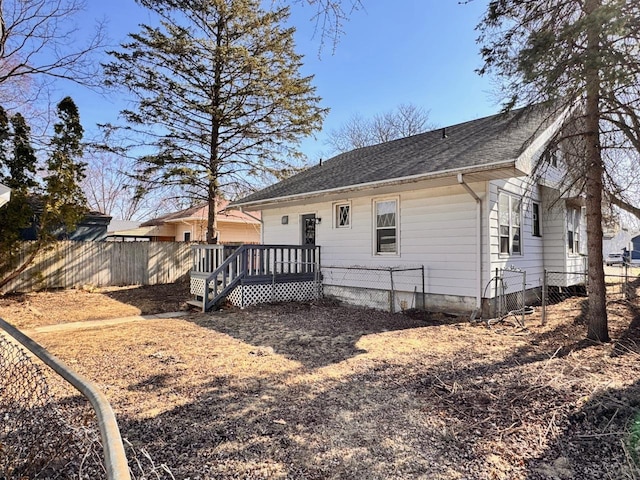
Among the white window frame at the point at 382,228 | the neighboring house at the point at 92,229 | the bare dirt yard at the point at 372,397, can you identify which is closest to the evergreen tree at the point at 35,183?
the bare dirt yard at the point at 372,397

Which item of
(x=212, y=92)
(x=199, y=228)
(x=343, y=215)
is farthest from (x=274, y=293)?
(x=199, y=228)

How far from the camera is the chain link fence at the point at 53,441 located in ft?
8.13

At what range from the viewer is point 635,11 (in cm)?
464

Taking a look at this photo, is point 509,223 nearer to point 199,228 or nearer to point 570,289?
point 570,289

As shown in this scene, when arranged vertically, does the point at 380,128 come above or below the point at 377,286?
above

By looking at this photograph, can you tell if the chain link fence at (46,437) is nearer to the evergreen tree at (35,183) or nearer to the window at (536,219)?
the evergreen tree at (35,183)

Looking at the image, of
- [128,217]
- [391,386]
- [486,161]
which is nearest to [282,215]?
[486,161]

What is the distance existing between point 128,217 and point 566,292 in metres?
35.5

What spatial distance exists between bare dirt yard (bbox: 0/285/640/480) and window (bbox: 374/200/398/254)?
8.72 ft

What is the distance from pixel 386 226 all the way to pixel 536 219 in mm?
4390

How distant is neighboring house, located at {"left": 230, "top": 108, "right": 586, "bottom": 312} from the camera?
7.49m

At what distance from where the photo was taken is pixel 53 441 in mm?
2777

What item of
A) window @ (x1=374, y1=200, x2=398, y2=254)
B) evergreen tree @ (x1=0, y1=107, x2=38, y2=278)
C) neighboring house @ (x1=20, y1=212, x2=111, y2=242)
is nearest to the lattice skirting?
window @ (x1=374, y1=200, x2=398, y2=254)

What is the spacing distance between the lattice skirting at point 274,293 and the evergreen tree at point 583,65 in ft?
21.1
